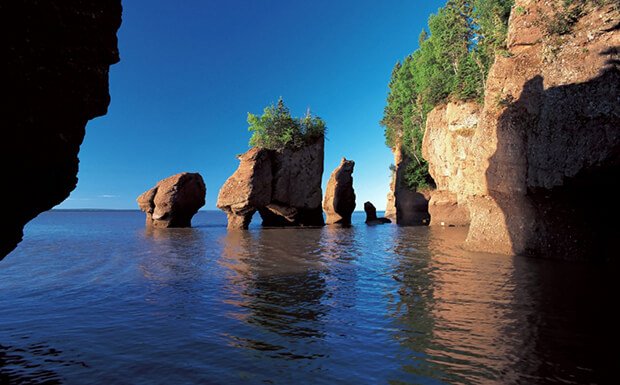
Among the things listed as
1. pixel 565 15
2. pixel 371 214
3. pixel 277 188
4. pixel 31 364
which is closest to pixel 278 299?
pixel 31 364

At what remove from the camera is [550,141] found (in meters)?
12.6

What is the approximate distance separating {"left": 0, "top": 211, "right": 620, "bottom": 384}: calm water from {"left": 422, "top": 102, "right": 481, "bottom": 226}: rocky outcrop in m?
20.6

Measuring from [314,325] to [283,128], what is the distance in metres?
35.7

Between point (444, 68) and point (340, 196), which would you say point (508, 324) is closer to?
point (444, 68)

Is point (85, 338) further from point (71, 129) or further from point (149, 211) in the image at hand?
point (149, 211)

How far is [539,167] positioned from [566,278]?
429cm

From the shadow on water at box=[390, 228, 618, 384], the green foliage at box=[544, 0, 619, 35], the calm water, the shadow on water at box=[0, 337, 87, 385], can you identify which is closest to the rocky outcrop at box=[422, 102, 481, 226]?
the green foliage at box=[544, 0, 619, 35]

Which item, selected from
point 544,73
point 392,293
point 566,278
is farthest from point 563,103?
point 392,293

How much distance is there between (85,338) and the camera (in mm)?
6172

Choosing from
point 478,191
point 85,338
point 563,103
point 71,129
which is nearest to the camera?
point 71,129

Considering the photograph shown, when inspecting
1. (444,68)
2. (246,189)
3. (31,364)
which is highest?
(444,68)

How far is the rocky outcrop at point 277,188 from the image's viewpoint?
35.0 meters

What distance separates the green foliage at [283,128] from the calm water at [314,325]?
2888 centimetres

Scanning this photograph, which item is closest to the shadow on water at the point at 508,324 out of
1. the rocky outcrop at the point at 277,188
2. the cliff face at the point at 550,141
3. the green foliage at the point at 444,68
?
the cliff face at the point at 550,141
